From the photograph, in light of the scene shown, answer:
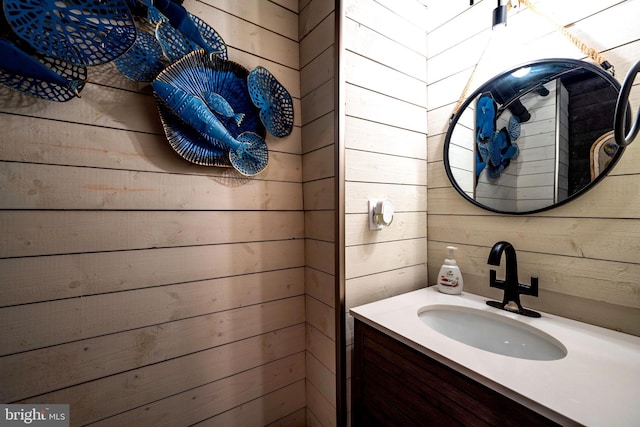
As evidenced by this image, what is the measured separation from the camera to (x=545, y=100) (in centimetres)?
84

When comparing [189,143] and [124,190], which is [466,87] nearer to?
[189,143]

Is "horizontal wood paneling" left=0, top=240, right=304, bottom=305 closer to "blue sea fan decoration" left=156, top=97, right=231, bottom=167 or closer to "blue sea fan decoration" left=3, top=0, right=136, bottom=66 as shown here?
"blue sea fan decoration" left=156, top=97, right=231, bottom=167

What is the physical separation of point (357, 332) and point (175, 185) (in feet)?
2.72

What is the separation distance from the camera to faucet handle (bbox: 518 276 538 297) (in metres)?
0.80

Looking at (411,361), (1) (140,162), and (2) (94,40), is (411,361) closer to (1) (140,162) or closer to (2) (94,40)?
(1) (140,162)

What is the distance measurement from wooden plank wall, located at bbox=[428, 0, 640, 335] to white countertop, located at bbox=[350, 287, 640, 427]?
0.11m

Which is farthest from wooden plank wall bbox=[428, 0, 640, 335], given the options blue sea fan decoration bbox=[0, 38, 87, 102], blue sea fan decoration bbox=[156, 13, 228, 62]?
blue sea fan decoration bbox=[0, 38, 87, 102]

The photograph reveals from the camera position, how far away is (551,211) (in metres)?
0.83

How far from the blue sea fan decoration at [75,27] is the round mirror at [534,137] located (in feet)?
4.01

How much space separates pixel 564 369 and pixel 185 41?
4.58 feet

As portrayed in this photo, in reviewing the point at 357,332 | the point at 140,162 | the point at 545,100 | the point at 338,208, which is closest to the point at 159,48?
the point at 140,162

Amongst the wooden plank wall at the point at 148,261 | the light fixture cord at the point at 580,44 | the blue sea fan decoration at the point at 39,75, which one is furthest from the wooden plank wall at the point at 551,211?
the blue sea fan decoration at the point at 39,75

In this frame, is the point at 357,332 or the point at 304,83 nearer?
the point at 357,332

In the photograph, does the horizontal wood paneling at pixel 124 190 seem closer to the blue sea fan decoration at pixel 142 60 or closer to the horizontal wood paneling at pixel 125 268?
the horizontal wood paneling at pixel 125 268
